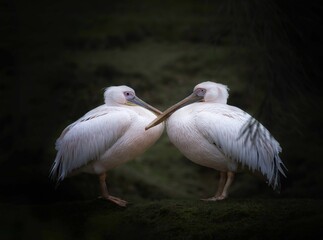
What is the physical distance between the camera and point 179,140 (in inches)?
176

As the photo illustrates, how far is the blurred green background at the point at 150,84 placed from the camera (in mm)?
3027

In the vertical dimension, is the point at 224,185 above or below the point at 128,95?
below

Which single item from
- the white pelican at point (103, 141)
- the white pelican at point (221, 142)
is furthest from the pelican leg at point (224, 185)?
the white pelican at point (103, 141)

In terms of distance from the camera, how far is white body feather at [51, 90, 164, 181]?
442 centimetres

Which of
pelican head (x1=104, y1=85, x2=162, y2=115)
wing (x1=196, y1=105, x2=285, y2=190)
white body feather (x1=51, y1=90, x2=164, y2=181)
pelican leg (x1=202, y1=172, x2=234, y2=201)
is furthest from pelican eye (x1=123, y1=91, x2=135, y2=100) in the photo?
pelican leg (x1=202, y1=172, x2=234, y2=201)

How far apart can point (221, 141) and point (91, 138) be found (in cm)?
91

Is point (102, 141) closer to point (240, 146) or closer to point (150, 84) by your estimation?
point (240, 146)

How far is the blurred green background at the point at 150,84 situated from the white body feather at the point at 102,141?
1.00ft

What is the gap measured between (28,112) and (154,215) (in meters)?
2.82

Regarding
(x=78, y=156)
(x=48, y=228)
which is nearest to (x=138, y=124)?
(x=78, y=156)

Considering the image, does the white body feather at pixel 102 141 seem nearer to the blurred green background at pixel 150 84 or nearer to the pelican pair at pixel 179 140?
the pelican pair at pixel 179 140

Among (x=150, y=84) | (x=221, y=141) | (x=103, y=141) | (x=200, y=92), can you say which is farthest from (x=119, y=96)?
(x=150, y=84)

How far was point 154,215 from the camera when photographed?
407cm

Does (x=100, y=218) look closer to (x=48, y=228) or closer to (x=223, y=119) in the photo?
(x=48, y=228)
